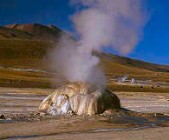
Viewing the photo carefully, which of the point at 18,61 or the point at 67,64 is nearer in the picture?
the point at 67,64

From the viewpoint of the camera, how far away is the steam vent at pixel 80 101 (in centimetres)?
2533

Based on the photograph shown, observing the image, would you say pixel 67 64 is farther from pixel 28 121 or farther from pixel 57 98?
pixel 28 121

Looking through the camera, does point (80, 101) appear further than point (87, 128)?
Yes

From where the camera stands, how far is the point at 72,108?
25.7 metres

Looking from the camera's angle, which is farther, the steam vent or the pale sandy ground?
the steam vent

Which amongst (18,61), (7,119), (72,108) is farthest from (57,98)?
(18,61)

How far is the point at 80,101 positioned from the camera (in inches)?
1005

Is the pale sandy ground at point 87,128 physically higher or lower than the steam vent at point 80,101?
lower

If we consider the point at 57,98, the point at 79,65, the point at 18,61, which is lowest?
the point at 57,98

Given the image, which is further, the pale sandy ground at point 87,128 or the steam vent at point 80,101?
the steam vent at point 80,101

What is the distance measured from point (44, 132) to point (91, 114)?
273 inches

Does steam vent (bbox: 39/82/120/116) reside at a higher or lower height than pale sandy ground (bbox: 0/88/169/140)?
higher

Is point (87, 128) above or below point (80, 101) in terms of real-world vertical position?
below

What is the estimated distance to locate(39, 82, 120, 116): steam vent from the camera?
2533cm
